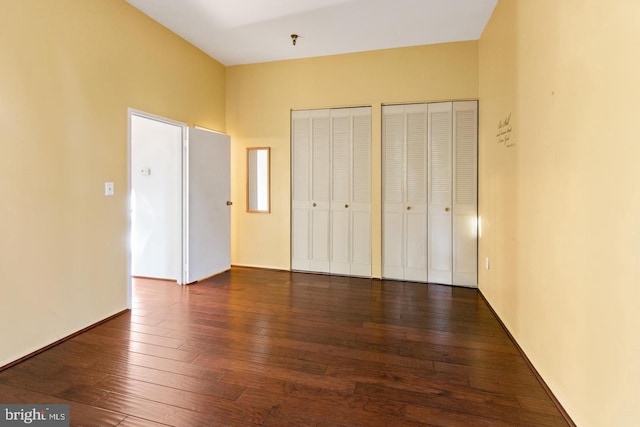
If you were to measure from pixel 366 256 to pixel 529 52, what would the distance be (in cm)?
294

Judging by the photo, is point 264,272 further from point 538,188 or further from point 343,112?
point 538,188

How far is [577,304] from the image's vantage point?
1692 mm

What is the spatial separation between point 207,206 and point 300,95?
2.06m

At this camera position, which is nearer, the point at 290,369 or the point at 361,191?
the point at 290,369

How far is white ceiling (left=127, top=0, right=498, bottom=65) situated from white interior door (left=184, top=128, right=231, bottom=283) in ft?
4.07

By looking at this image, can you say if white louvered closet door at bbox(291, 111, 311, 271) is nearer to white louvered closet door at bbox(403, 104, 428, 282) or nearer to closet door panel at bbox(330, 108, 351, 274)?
closet door panel at bbox(330, 108, 351, 274)

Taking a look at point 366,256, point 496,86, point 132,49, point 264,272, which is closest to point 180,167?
point 132,49

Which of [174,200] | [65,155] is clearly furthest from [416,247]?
[65,155]

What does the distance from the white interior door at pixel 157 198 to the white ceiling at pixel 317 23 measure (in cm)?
123

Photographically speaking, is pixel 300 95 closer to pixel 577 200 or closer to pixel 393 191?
pixel 393 191

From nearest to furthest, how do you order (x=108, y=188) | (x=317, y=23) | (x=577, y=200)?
1. (x=577, y=200)
2. (x=108, y=188)
3. (x=317, y=23)

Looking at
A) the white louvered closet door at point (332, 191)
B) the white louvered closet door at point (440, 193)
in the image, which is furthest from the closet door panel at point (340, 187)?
the white louvered closet door at point (440, 193)

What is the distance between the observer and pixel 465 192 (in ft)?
13.5

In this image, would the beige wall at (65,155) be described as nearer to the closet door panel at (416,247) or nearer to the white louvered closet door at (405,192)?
the white louvered closet door at (405,192)
